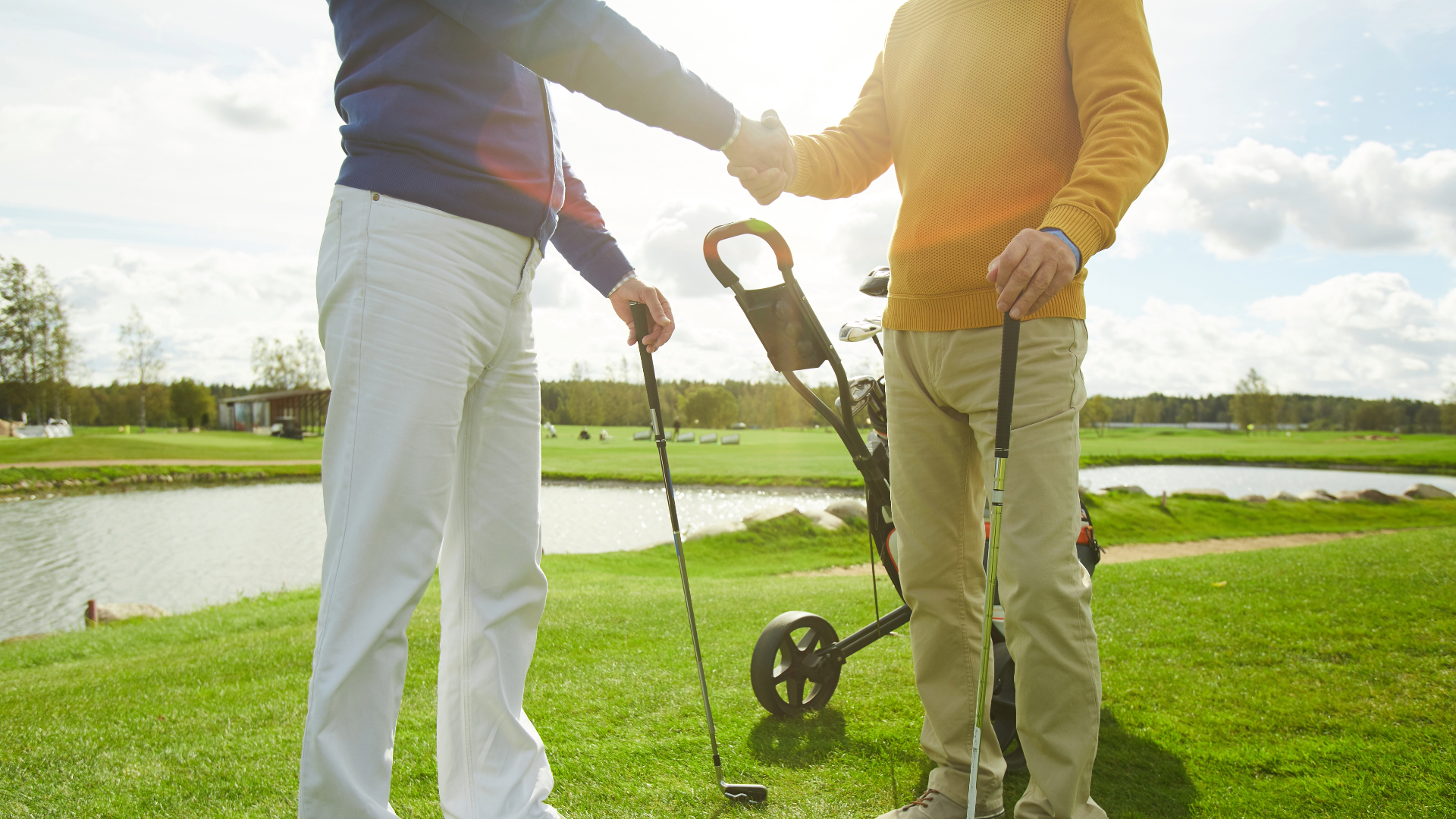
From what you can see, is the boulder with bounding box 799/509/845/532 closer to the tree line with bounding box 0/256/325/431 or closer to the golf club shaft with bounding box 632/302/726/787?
the golf club shaft with bounding box 632/302/726/787

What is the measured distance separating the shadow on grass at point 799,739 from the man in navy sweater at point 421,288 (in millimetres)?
1095

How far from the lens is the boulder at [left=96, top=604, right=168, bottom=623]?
8289mm

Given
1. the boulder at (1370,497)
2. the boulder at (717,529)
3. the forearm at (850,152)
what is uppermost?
the forearm at (850,152)

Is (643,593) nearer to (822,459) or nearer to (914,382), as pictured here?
(914,382)

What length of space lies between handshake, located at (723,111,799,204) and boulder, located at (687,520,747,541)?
31.8 ft

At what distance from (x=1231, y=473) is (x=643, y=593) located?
3101 cm

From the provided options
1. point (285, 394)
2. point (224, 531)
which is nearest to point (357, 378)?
point (224, 531)

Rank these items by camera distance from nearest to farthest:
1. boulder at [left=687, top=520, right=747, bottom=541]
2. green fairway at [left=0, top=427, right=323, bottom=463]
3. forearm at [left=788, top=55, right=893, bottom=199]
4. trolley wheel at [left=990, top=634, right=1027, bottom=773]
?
1. forearm at [left=788, top=55, right=893, bottom=199]
2. trolley wheel at [left=990, top=634, right=1027, bottom=773]
3. boulder at [left=687, top=520, right=747, bottom=541]
4. green fairway at [left=0, top=427, right=323, bottom=463]

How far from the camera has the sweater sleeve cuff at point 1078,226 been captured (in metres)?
1.52

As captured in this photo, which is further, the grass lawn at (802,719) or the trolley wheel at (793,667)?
the trolley wheel at (793,667)

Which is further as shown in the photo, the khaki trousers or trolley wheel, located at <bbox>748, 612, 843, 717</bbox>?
trolley wheel, located at <bbox>748, 612, 843, 717</bbox>

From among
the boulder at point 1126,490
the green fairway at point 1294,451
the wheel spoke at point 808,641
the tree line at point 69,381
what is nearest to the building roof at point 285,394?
the tree line at point 69,381

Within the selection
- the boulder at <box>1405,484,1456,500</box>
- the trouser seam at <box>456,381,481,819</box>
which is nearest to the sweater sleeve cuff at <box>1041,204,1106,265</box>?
the trouser seam at <box>456,381,481,819</box>

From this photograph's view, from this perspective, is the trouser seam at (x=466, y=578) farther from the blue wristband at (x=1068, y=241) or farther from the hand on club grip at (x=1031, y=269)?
the blue wristband at (x=1068, y=241)
